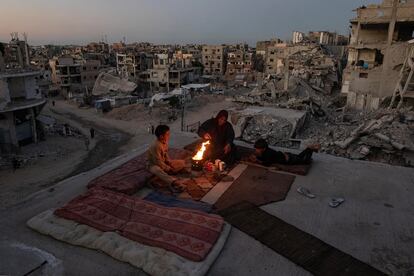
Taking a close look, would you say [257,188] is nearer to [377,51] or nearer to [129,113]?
[377,51]

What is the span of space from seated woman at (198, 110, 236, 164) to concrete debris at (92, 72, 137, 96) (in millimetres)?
37094

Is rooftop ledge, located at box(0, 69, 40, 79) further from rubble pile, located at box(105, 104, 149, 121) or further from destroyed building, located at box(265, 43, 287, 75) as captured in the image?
destroyed building, located at box(265, 43, 287, 75)

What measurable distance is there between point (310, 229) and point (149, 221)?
7.23 ft

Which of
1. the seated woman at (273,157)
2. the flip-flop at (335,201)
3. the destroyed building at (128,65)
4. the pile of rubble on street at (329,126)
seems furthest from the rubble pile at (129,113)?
the flip-flop at (335,201)

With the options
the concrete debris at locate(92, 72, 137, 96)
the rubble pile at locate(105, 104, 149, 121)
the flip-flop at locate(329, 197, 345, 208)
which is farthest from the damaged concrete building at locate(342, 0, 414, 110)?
the concrete debris at locate(92, 72, 137, 96)

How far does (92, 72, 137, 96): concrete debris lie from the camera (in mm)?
41250

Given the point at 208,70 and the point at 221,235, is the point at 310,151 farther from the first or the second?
the point at 208,70

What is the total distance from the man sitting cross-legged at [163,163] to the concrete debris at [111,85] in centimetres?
3777

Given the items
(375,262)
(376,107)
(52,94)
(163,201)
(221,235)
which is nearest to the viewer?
(375,262)

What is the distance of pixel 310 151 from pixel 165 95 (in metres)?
29.4

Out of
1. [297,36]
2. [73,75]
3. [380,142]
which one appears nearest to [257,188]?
[380,142]

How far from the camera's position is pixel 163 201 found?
450cm

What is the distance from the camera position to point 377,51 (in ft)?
88.1

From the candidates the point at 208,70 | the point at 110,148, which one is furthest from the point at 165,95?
the point at 208,70
